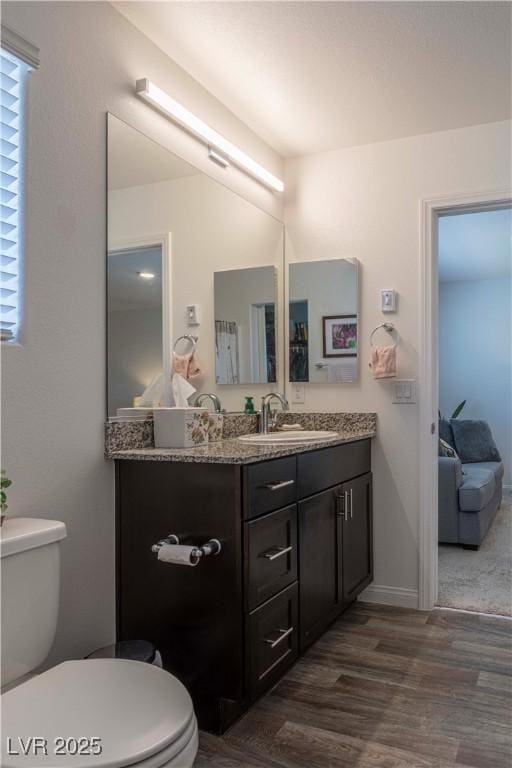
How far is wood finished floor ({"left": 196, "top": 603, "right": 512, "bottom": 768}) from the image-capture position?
5.78ft

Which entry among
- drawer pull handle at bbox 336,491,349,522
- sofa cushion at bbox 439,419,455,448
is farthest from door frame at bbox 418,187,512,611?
sofa cushion at bbox 439,419,455,448

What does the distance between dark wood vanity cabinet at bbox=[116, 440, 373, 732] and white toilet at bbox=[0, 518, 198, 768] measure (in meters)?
0.44

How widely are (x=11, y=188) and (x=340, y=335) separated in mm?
1910

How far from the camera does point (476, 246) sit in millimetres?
5172

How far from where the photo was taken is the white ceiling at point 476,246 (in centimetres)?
442

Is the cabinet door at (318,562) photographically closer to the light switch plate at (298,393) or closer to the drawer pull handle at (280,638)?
the drawer pull handle at (280,638)

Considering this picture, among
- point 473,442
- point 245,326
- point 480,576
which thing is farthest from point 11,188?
point 473,442

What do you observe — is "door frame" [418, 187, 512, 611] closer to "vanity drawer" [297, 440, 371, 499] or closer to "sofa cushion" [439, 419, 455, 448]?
"vanity drawer" [297, 440, 371, 499]

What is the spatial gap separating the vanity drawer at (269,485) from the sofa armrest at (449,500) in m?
2.30

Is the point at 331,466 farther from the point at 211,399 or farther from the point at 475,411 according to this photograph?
the point at 475,411

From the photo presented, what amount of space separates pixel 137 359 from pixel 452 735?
5.22ft

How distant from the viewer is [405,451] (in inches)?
120

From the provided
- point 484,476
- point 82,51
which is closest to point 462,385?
point 484,476

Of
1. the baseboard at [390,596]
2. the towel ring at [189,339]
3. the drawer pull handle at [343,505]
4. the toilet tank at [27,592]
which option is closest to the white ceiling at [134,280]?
the towel ring at [189,339]
